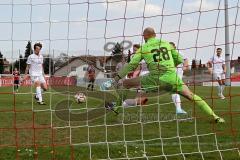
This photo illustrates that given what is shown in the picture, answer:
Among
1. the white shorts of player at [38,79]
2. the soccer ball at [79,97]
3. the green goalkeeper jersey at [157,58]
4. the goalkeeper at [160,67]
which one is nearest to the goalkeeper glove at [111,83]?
the goalkeeper at [160,67]

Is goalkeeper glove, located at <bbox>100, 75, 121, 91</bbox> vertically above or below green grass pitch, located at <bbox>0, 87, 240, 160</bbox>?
above

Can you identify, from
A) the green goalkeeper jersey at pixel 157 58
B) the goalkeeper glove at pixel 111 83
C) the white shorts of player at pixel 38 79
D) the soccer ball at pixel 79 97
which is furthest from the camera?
the soccer ball at pixel 79 97

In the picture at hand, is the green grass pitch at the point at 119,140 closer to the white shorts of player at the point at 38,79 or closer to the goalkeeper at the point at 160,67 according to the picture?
the goalkeeper at the point at 160,67

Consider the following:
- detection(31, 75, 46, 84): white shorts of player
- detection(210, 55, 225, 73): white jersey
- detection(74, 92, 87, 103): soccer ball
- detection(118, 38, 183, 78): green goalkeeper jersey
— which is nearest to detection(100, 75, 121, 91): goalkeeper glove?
detection(118, 38, 183, 78): green goalkeeper jersey

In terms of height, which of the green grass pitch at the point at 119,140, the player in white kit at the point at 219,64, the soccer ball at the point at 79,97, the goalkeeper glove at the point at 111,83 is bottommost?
the green grass pitch at the point at 119,140

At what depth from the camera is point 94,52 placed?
6355mm

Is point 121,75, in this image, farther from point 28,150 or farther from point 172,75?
point 28,150

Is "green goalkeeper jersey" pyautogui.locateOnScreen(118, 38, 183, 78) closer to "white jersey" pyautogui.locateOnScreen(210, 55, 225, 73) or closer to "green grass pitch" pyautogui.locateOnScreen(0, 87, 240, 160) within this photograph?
"white jersey" pyautogui.locateOnScreen(210, 55, 225, 73)

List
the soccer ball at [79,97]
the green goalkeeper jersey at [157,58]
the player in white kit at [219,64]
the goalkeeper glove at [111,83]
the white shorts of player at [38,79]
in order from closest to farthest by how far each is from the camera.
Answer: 1. the green goalkeeper jersey at [157,58]
2. the player in white kit at [219,64]
3. the goalkeeper glove at [111,83]
4. the white shorts of player at [38,79]
5. the soccer ball at [79,97]

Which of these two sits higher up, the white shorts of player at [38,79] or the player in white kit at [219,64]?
the player in white kit at [219,64]

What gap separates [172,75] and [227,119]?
216 centimetres

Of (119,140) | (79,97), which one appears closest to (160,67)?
(119,140)

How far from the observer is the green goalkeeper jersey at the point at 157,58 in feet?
23.5

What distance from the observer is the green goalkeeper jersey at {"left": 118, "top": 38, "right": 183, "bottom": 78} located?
23.5ft
